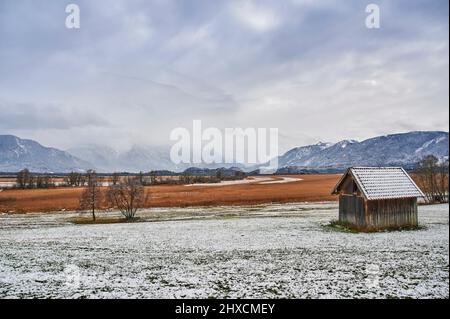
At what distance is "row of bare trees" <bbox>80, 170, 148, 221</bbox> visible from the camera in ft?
167

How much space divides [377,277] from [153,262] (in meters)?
13.5

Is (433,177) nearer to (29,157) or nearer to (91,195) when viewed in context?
(91,195)

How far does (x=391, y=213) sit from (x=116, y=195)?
133 ft

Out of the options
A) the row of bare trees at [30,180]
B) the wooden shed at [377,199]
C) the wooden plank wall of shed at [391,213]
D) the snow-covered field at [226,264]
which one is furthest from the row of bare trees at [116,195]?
the wooden plank wall of shed at [391,213]

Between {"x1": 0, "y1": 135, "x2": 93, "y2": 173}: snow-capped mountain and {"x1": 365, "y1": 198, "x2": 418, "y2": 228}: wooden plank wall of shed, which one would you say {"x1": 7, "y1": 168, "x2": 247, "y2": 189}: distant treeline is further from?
{"x1": 365, "y1": 198, "x2": 418, "y2": 228}: wooden plank wall of shed

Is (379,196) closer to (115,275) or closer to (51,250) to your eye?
(115,275)

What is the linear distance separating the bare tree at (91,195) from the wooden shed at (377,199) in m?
37.2

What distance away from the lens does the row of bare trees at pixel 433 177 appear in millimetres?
67688

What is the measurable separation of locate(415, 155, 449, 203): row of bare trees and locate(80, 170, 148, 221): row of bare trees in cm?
5803

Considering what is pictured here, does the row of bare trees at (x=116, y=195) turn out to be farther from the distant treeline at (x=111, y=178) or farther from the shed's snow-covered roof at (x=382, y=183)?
the shed's snow-covered roof at (x=382, y=183)

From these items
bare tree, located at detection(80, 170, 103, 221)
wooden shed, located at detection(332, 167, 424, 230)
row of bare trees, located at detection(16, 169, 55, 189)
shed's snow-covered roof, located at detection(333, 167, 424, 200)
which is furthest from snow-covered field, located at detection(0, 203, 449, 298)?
bare tree, located at detection(80, 170, 103, 221)
